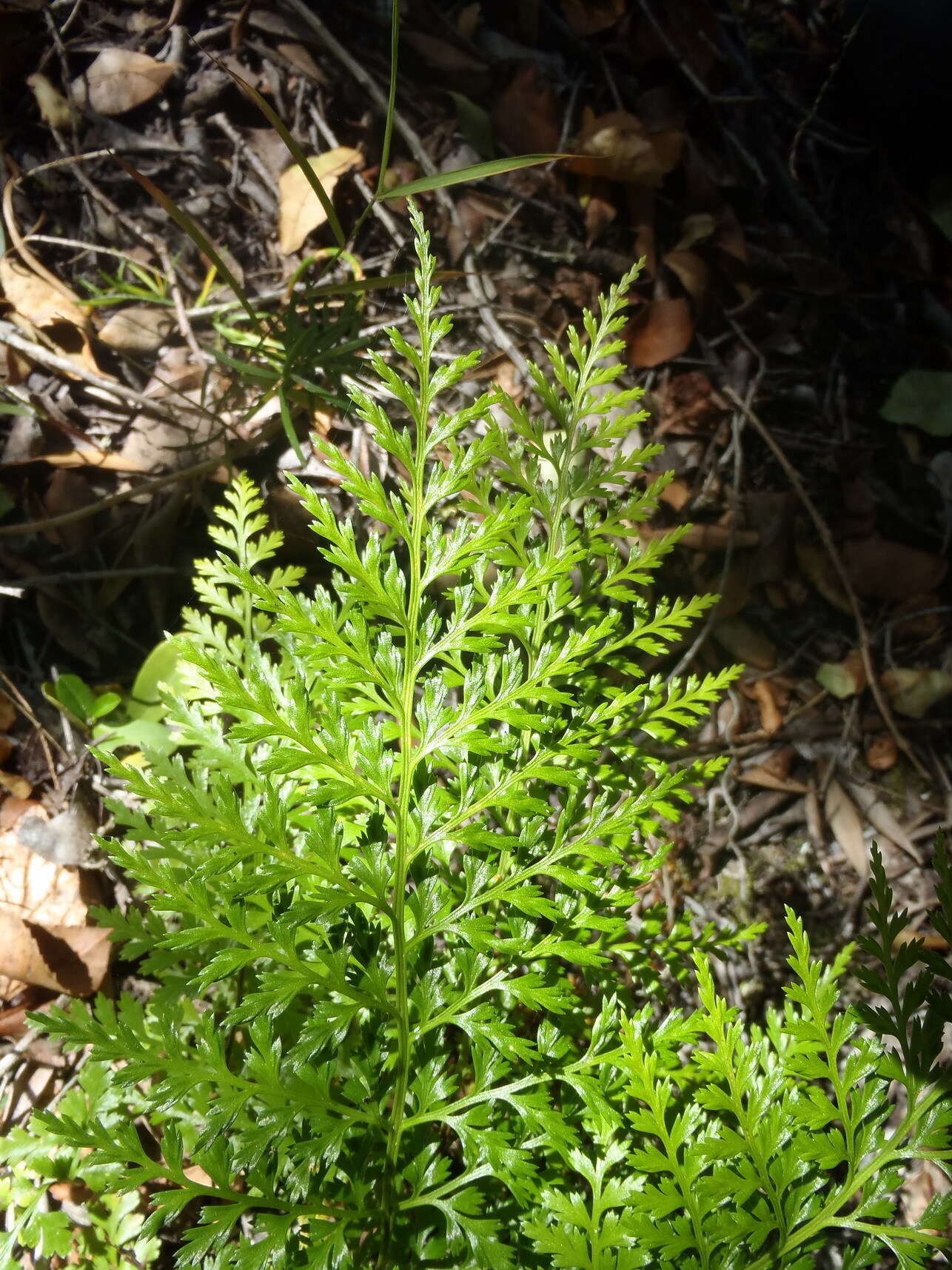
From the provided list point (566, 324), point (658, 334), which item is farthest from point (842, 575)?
point (566, 324)

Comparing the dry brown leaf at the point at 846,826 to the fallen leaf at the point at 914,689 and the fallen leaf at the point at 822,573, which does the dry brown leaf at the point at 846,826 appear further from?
the fallen leaf at the point at 822,573

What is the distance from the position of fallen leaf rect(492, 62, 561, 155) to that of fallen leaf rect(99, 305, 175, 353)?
1.25 metres

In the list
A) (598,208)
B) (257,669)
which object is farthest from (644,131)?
(257,669)

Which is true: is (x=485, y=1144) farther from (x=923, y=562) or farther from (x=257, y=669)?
(x=923, y=562)

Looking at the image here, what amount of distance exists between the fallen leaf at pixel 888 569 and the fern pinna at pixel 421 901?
160cm

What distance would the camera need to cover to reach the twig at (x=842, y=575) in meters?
2.56

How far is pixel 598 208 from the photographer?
2.66 metres

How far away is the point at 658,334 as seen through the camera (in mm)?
2639

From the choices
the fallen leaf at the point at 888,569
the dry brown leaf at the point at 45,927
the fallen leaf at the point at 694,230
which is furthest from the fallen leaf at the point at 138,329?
the fallen leaf at the point at 888,569

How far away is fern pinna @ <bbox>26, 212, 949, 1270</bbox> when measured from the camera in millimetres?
1045

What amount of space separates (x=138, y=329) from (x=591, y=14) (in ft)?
6.15

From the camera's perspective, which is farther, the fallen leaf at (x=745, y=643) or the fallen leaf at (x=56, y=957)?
the fallen leaf at (x=745, y=643)

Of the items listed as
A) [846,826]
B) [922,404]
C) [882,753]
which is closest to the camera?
[846,826]

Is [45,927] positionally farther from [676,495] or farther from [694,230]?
[694,230]
